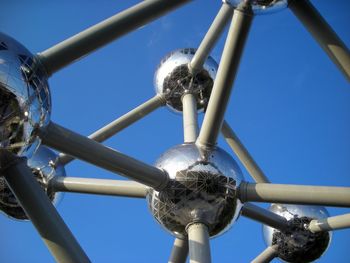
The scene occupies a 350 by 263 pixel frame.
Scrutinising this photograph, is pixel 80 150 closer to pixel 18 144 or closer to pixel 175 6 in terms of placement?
pixel 18 144

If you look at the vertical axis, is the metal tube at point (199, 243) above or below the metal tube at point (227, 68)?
below

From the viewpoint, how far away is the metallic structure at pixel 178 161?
4.48 meters

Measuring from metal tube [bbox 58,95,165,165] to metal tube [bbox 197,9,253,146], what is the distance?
99.8 inches

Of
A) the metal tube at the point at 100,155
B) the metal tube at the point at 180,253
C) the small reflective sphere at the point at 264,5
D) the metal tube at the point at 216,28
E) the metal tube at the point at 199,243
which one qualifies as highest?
the metal tube at the point at 216,28

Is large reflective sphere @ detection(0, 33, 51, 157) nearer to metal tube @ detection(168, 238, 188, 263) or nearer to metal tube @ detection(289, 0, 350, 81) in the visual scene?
metal tube @ detection(289, 0, 350, 81)

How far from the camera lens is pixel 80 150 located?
17.0ft

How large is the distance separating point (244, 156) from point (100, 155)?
332cm

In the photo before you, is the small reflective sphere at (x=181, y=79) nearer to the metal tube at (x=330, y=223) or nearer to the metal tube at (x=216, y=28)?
the metal tube at (x=216, y=28)

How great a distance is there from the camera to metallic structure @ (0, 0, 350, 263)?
4484 millimetres

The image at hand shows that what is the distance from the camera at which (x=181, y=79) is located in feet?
28.6

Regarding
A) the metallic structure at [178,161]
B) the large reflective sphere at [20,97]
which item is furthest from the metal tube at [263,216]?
the large reflective sphere at [20,97]

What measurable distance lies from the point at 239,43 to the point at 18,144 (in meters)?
2.22

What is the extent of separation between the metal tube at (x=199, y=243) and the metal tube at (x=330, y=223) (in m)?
2.09

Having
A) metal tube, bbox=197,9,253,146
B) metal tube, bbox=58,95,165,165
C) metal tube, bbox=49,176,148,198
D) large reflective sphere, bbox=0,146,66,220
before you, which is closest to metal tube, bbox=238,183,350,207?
metal tube, bbox=197,9,253,146
